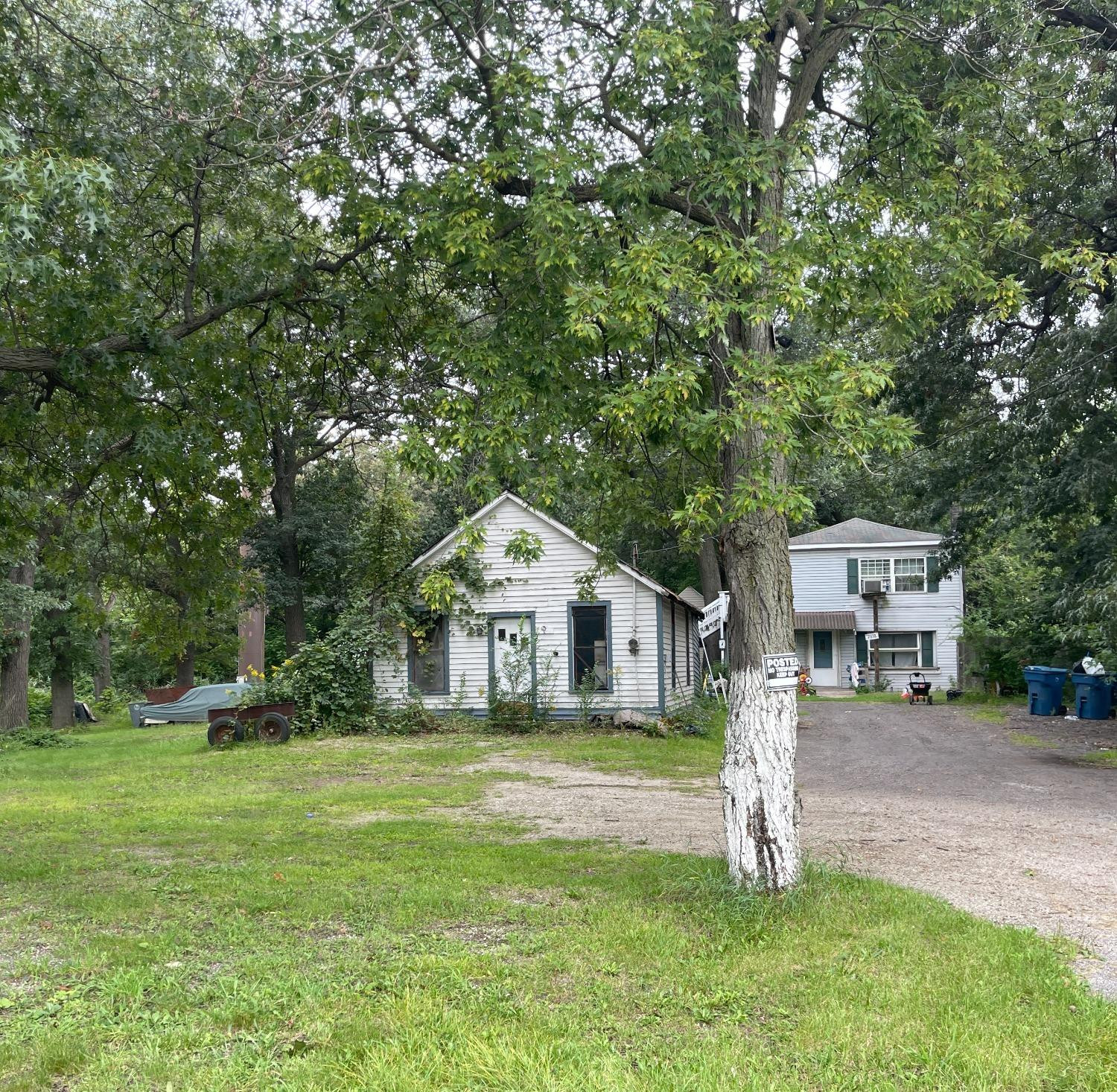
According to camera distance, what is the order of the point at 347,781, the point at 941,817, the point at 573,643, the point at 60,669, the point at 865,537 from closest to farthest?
the point at 941,817 < the point at 347,781 < the point at 573,643 < the point at 60,669 < the point at 865,537

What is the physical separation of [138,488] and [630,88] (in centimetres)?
528

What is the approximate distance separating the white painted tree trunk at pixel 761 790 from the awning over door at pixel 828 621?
28684 millimetres

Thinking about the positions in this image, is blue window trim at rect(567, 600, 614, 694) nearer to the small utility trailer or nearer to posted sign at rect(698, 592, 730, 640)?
posted sign at rect(698, 592, 730, 640)

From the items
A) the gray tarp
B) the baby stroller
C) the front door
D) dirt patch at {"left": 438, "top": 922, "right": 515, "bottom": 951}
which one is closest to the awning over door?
the front door

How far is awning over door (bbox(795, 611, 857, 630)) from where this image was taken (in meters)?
34.2

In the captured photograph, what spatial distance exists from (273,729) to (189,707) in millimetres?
8061

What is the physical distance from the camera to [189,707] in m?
24.8

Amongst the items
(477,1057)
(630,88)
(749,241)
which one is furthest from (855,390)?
(477,1057)

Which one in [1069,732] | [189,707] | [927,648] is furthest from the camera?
[927,648]

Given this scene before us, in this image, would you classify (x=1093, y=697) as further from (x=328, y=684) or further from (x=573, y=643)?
(x=328, y=684)

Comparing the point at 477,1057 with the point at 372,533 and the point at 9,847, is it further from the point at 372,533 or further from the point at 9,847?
the point at 372,533

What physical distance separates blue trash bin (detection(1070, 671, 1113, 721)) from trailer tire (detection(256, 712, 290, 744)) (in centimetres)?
1635

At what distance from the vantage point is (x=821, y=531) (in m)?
35.5

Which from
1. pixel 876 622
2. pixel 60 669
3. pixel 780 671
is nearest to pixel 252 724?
pixel 60 669
